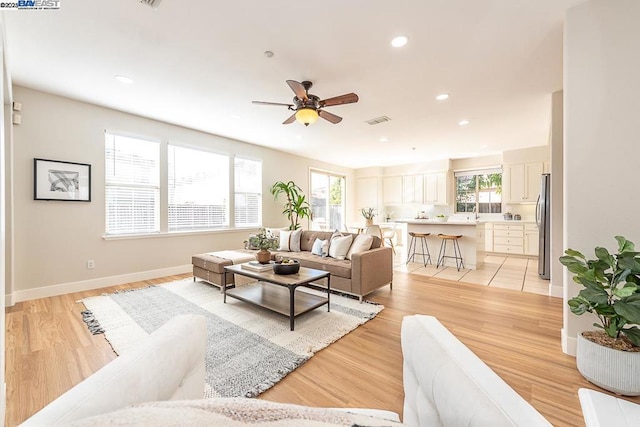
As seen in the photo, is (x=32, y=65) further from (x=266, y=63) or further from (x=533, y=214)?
(x=533, y=214)

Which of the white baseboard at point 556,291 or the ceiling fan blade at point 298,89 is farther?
the white baseboard at point 556,291

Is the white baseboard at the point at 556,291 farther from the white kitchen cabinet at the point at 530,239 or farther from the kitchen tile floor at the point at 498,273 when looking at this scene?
the white kitchen cabinet at the point at 530,239

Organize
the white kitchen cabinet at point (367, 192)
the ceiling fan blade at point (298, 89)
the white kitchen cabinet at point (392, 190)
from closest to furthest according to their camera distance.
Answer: the ceiling fan blade at point (298, 89) < the white kitchen cabinet at point (392, 190) < the white kitchen cabinet at point (367, 192)

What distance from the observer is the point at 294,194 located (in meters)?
6.99

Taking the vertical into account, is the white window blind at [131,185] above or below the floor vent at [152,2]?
below

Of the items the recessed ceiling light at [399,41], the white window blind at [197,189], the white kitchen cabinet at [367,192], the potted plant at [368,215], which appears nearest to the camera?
the recessed ceiling light at [399,41]

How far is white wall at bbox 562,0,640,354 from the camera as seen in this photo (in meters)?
1.99

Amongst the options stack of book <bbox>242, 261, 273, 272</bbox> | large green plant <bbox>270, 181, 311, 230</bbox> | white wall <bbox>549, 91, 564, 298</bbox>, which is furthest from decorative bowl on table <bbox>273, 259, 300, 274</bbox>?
white wall <bbox>549, 91, 564, 298</bbox>

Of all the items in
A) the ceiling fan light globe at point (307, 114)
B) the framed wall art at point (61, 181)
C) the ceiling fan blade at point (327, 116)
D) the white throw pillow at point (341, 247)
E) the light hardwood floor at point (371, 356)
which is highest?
the ceiling fan blade at point (327, 116)

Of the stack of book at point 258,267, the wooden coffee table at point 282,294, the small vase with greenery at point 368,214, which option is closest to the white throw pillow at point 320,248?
the wooden coffee table at point 282,294

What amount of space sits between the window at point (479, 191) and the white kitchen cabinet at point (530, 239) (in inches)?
41.1

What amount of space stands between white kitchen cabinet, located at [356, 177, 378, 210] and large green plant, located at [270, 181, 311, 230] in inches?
123

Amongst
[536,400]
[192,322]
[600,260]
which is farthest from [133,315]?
[600,260]

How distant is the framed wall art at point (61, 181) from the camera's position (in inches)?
141
